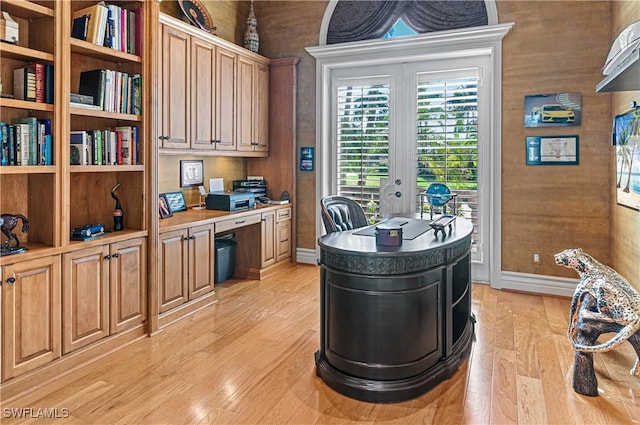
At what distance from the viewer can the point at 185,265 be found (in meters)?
3.80

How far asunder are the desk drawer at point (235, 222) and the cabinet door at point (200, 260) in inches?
5.1

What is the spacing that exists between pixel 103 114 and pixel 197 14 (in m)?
2.11

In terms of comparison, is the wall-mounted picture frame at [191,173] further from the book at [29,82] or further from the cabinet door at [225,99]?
the book at [29,82]

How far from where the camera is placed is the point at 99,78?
3055 millimetres

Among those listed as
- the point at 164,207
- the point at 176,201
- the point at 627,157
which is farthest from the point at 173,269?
the point at 627,157

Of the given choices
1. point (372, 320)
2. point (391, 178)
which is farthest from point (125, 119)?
point (391, 178)

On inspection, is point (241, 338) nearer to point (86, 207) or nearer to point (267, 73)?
point (86, 207)

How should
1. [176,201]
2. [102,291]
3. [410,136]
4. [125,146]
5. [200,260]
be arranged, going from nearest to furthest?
[102,291], [125,146], [200,260], [176,201], [410,136]

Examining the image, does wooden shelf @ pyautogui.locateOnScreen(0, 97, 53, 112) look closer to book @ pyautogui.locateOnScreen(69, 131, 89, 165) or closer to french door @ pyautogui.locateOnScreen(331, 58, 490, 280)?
book @ pyautogui.locateOnScreen(69, 131, 89, 165)

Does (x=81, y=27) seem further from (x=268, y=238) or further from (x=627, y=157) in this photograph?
(x=627, y=157)

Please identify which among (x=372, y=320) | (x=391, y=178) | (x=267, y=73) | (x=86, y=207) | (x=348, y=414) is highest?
(x=267, y=73)

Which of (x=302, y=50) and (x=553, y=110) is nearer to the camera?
(x=553, y=110)

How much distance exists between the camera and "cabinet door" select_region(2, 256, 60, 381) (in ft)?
7.95

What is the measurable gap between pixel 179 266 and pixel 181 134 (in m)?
1.30
